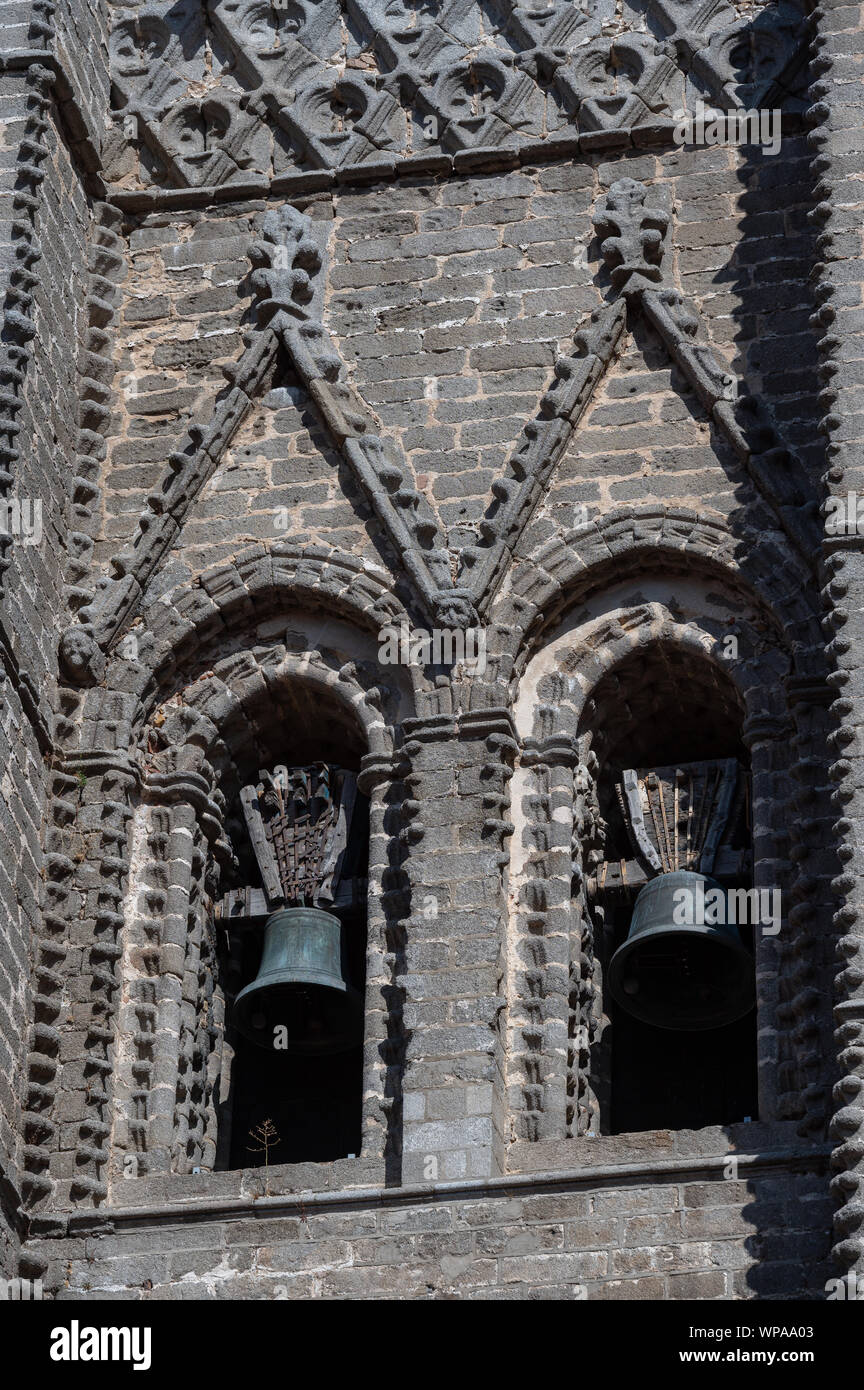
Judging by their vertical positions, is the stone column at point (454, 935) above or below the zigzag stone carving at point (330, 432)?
below

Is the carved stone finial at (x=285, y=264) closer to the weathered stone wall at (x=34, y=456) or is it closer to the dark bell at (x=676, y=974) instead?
the weathered stone wall at (x=34, y=456)

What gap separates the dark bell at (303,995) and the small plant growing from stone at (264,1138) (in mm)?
474

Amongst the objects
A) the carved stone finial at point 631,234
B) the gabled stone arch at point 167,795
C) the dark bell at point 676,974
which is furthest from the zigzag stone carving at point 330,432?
the dark bell at point 676,974

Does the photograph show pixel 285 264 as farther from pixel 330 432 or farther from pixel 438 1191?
pixel 438 1191

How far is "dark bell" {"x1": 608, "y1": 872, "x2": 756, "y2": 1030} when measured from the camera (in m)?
20.2

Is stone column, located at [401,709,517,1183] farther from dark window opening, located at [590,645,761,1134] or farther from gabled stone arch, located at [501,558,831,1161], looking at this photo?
dark window opening, located at [590,645,761,1134]

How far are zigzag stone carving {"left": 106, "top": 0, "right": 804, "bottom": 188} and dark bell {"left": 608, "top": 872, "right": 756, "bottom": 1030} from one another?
207 inches

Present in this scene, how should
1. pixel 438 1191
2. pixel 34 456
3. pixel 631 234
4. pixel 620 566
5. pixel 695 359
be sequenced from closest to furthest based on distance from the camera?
pixel 438 1191
pixel 620 566
pixel 34 456
pixel 695 359
pixel 631 234

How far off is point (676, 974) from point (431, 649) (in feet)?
7.79

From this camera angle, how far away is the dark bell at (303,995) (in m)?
20.5

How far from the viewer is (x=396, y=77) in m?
23.5

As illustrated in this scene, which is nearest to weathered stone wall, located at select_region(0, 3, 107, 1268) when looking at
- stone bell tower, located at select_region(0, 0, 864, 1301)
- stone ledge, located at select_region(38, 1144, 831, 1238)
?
stone bell tower, located at select_region(0, 0, 864, 1301)

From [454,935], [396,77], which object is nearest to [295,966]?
[454,935]
